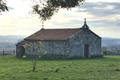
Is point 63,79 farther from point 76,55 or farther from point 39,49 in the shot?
point 76,55

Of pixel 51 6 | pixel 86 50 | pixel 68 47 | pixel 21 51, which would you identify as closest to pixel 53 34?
pixel 68 47

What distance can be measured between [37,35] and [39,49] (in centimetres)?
3797

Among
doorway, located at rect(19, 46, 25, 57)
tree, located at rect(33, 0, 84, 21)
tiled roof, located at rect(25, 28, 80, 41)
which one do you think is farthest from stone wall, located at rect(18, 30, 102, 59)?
tree, located at rect(33, 0, 84, 21)

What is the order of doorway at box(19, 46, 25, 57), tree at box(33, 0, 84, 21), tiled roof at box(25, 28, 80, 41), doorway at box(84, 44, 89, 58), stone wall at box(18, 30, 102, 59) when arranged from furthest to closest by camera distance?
doorway at box(19, 46, 25, 57) → doorway at box(84, 44, 89, 58) → tiled roof at box(25, 28, 80, 41) → stone wall at box(18, 30, 102, 59) → tree at box(33, 0, 84, 21)

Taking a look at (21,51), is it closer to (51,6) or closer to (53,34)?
(53,34)

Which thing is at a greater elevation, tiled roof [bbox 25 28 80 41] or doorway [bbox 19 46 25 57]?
tiled roof [bbox 25 28 80 41]

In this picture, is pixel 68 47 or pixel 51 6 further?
pixel 68 47

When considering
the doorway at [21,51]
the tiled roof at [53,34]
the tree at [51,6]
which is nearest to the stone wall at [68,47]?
the tiled roof at [53,34]

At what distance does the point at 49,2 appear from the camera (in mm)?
33500

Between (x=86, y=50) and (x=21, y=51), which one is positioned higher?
(x=86, y=50)

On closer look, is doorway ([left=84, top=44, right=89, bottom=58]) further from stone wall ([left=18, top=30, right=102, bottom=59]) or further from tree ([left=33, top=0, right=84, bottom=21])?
tree ([left=33, top=0, right=84, bottom=21])

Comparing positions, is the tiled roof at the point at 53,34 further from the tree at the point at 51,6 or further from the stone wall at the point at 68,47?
the tree at the point at 51,6

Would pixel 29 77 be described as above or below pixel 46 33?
below

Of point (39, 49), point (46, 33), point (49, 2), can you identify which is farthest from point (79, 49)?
point (49, 2)
